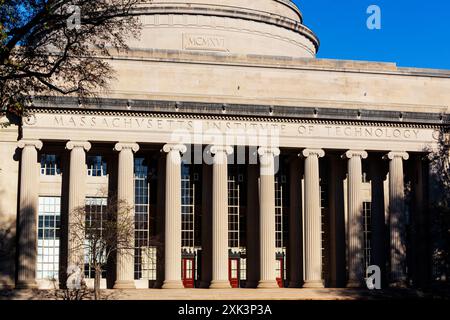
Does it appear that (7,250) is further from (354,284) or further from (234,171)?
(354,284)

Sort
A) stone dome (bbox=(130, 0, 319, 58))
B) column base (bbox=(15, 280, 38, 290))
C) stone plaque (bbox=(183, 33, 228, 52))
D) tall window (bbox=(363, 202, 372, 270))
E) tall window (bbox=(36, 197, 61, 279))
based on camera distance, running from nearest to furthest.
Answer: column base (bbox=(15, 280, 38, 290)) → tall window (bbox=(36, 197, 61, 279)) → tall window (bbox=(363, 202, 372, 270)) → stone plaque (bbox=(183, 33, 228, 52)) → stone dome (bbox=(130, 0, 319, 58))

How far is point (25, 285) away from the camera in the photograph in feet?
179

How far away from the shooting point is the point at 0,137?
57.0 meters

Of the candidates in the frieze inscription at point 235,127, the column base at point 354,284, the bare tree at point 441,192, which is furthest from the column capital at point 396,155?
the column base at point 354,284

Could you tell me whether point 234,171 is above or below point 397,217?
above

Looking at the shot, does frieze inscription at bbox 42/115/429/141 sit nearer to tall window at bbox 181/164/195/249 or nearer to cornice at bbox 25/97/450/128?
cornice at bbox 25/97/450/128

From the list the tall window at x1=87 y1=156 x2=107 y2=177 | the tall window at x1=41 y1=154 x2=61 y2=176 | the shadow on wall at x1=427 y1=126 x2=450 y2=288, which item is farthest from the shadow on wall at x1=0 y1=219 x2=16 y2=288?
the shadow on wall at x1=427 y1=126 x2=450 y2=288

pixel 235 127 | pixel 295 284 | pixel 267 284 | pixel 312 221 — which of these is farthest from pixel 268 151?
pixel 295 284

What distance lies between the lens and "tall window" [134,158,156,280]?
6016 centimetres

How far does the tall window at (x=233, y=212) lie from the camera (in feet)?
205

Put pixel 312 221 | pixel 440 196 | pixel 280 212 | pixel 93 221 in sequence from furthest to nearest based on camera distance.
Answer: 1. pixel 280 212
2. pixel 440 196
3. pixel 312 221
4. pixel 93 221

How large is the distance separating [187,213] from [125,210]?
8498 mm

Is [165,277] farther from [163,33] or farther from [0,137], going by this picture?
[163,33]
